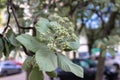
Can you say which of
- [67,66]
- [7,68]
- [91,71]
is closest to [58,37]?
[67,66]

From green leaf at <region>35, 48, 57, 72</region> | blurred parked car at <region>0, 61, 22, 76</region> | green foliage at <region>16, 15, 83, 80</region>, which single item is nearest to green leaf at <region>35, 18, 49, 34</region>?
green foliage at <region>16, 15, 83, 80</region>

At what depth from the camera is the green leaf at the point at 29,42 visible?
182 cm

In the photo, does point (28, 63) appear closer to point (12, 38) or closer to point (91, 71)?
point (12, 38)

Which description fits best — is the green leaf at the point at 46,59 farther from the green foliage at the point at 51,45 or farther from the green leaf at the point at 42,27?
the green leaf at the point at 42,27

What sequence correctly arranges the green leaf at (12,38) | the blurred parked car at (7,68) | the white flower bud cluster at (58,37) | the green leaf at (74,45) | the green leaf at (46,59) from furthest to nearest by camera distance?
1. the blurred parked car at (7,68)
2. the green leaf at (12,38)
3. the green leaf at (74,45)
4. the white flower bud cluster at (58,37)
5. the green leaf at (46,59)

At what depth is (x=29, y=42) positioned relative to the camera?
185cm

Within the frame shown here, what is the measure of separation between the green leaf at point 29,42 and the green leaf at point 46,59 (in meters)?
0.05

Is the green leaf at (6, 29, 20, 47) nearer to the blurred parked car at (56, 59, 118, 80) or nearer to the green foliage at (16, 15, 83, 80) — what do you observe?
the green foliage at (16, 15, 83, 80)

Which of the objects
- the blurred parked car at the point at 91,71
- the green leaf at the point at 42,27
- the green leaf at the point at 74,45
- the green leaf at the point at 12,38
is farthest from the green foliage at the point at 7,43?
the blurred parked car at the point at 91,71

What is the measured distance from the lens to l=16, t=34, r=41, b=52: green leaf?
1823mm

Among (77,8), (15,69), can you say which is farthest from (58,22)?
(15,69)

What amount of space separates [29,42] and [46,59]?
17cm

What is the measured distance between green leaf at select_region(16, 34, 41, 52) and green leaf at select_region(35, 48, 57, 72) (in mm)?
51

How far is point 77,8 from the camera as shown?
6.41 meters
